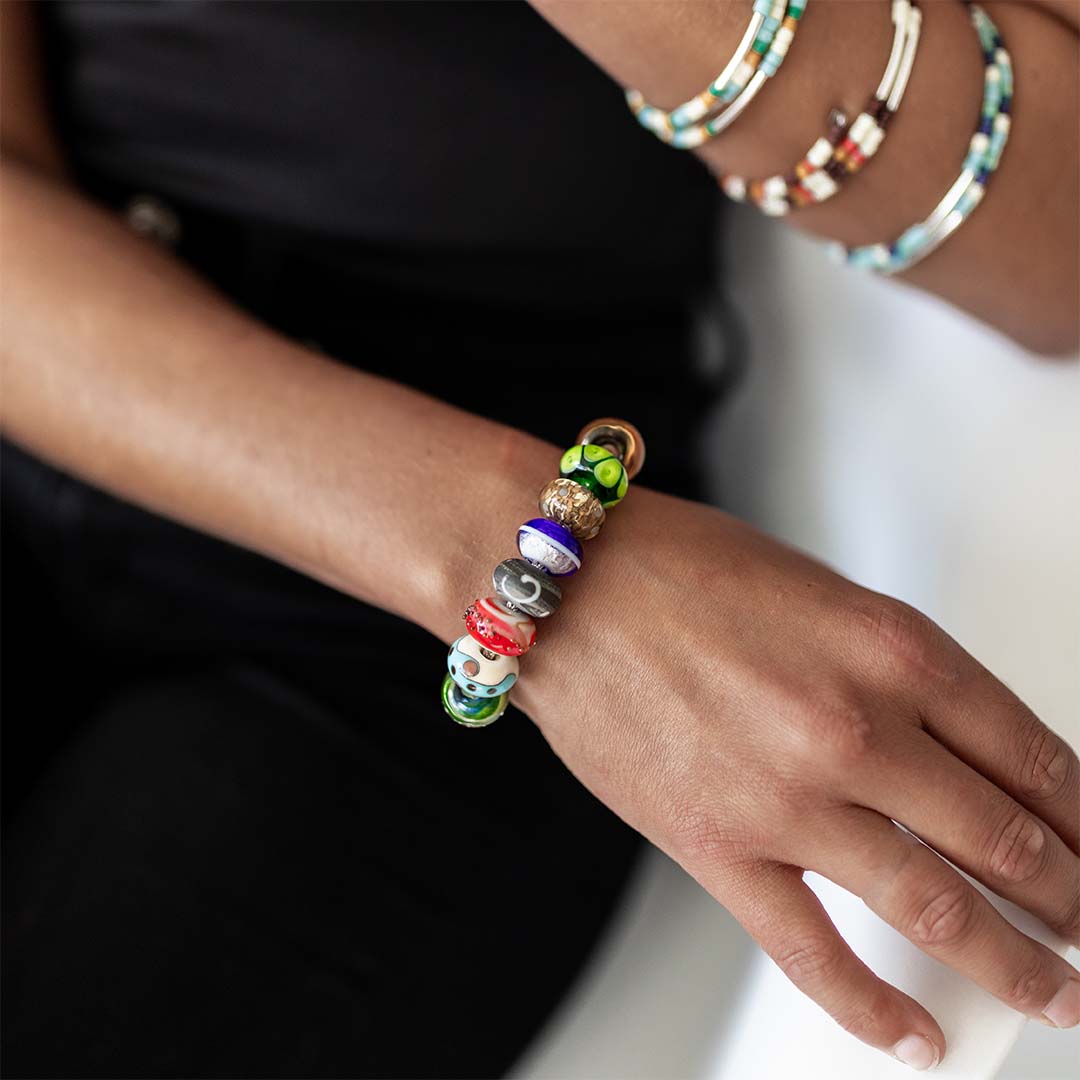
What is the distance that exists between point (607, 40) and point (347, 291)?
372mm

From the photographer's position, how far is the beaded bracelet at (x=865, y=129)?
1.99ft

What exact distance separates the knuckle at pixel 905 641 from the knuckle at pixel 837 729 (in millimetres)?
31

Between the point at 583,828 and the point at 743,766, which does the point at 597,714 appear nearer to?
the point at 743,766

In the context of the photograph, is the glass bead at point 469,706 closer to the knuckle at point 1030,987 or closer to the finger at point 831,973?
the finger at point 831,973

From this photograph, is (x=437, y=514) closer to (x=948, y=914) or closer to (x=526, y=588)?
(x=526, y=588)

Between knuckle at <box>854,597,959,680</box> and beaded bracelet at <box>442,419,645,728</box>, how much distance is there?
147 mm

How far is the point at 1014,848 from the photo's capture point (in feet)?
1.70

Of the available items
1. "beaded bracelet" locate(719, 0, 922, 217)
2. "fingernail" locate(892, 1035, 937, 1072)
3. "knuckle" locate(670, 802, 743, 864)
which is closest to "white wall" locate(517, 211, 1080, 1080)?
"fingernail" locate(892, 1035, 937, 1072)

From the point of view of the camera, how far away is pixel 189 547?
2.86 ft

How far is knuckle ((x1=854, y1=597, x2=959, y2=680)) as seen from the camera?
0.54m

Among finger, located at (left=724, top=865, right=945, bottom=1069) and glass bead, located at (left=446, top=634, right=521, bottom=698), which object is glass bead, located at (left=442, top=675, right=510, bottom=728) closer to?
glass bead, located at (left=446, top=634, right=521, bottom=698)

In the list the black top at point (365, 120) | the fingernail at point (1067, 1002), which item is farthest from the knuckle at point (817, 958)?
the black top at point (365, 120)

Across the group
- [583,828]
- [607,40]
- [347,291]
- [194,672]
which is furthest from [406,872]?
[607,40]

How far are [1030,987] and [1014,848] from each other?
2.8 inches
